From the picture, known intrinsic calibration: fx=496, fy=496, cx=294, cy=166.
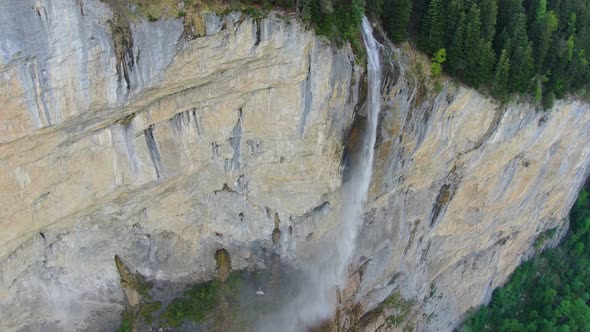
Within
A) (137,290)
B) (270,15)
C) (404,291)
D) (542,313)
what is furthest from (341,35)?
(542,313)

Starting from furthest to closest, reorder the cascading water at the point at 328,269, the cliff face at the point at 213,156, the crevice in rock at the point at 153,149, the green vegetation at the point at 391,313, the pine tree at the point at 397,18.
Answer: the green vegetation at the point at 391,313
the cascading water at the point at 328,269
the pine tree at the point at 397,18
the crevice in rock at the point at 153,149
the cliff face at the point at 213,156

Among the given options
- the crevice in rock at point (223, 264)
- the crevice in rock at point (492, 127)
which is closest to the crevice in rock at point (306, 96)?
the crevice in rock at point (223, 264)

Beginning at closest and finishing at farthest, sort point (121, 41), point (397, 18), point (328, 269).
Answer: point (121, 41) → point (397, 18) → point (328, 269)

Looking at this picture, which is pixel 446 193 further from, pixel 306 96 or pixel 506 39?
pixel 306 96

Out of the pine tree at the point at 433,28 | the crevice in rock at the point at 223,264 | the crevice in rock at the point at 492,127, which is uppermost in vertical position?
the pine tree at the point at 433,28

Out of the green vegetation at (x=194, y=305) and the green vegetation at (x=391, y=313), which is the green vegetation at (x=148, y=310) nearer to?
the green vegetation at (x=194, y=305)

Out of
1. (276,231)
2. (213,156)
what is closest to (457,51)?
(213,156)

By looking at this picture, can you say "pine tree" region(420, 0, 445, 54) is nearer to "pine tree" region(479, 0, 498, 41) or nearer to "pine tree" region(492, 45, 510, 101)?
"pine tree" region(479, 0, 498, 41)
